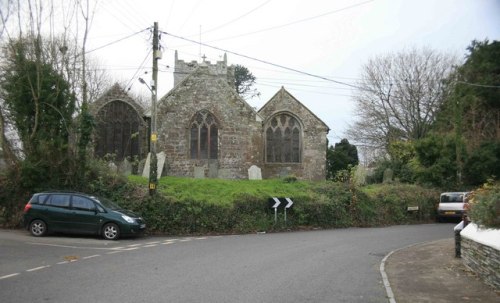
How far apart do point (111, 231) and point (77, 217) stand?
4.45ft

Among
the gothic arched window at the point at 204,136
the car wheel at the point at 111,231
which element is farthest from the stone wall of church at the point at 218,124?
the car wheel at the point at 111,231

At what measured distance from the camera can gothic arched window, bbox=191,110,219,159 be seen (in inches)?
1320

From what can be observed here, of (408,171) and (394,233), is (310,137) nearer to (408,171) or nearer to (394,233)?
(408,171)

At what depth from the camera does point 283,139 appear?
1448 inches

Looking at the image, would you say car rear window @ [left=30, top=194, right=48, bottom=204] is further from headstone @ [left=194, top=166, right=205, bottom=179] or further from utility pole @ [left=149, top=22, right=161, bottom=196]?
headstone @ [left=194, top=166, right=205, bottom=179]

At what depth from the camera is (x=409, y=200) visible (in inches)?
1130

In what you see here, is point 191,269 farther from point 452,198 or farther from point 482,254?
point 452,198

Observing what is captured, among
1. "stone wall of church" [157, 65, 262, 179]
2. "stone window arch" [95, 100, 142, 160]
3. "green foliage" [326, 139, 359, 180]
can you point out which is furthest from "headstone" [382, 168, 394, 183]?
"stone window arch" [95, 100, 142, 160]

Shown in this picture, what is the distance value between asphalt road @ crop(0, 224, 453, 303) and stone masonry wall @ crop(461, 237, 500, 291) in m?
2.06

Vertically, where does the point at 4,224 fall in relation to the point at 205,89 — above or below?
below

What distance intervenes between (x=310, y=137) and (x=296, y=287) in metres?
27.2

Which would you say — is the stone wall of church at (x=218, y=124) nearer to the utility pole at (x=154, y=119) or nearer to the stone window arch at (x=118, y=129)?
the stone window arch at (x=118, y=129)

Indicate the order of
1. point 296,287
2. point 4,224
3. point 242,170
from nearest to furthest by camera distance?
point 296,287, point 4,224, point 242,170

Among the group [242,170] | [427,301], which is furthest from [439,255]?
[242,170]
